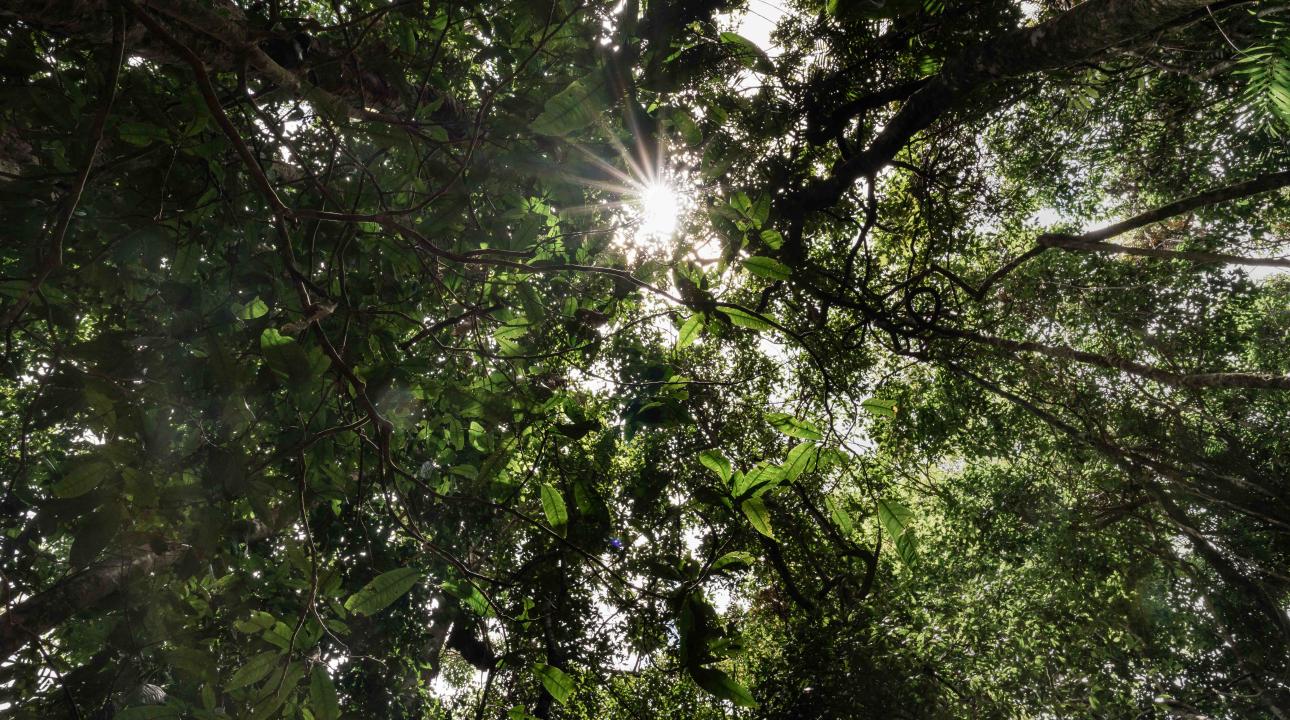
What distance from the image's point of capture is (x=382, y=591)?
4.35ft

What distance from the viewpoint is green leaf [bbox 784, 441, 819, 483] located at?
3.78ft

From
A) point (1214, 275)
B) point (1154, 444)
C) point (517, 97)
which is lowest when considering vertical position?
point (517, 97)

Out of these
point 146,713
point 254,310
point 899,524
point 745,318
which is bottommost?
point 146,713

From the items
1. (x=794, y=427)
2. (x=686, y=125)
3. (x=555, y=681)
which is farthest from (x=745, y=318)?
(x=555, y=681)

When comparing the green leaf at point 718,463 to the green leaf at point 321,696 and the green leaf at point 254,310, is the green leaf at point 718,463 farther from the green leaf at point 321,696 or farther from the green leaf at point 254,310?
the green leaf at point 254,310

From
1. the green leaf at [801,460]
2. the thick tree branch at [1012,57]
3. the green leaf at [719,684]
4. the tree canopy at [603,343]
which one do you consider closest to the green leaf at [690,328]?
the tree canopy at [603,343]

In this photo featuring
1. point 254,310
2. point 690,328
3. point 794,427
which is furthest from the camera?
point 254,310

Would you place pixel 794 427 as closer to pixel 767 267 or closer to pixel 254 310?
pixel 767 267

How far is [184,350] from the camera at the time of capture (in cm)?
209

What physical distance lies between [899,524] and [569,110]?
115cm

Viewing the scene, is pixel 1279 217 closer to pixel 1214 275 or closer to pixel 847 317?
pixel 1214 275

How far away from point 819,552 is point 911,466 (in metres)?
1.76

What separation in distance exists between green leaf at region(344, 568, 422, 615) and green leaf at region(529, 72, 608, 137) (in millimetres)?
1053

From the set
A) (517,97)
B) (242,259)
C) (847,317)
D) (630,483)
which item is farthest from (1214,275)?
(242,259)
